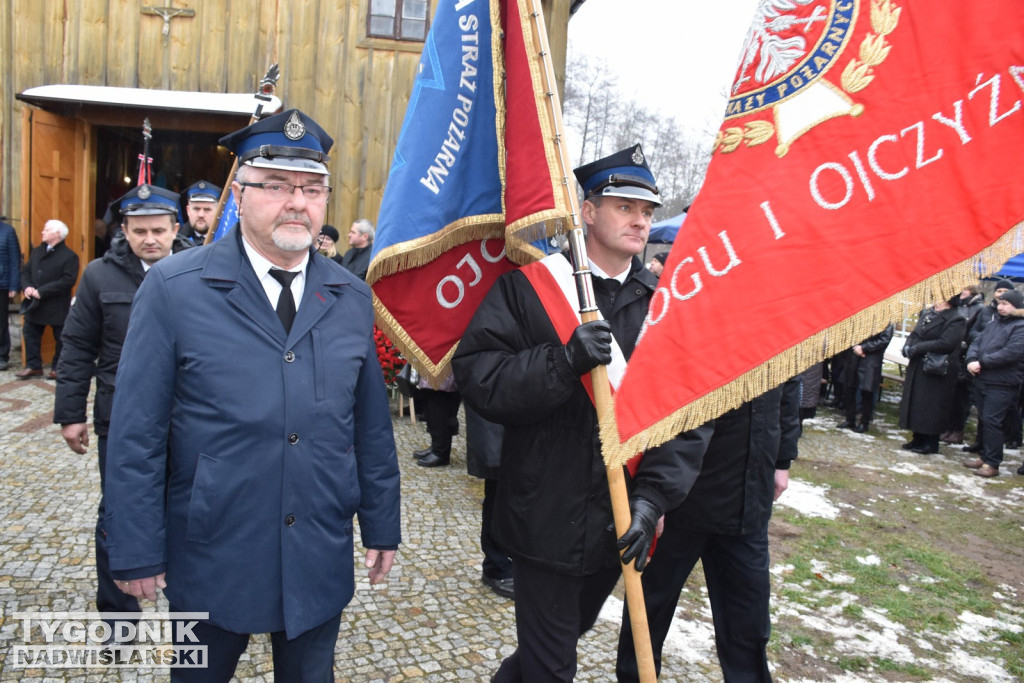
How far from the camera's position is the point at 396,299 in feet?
9.98

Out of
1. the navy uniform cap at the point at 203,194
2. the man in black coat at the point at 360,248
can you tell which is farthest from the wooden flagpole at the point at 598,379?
the man in black coat at the point at 360,248

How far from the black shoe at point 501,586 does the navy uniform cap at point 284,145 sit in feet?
9.37

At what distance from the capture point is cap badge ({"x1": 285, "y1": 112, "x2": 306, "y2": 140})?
7.80ft

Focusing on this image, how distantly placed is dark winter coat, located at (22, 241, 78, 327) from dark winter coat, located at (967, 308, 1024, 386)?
1124 centimetres

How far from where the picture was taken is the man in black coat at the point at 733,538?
3092 millimetres

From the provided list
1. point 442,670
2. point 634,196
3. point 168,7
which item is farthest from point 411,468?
point 168,7

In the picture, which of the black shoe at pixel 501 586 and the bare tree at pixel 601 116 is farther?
the bare tree at pixel 601 116

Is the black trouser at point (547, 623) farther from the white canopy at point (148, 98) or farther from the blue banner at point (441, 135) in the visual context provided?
the white canopy at point (148, 98)

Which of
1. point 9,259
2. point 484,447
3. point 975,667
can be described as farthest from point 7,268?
point 975,667

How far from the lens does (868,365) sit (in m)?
10.4

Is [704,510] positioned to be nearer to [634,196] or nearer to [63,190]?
[634,196]

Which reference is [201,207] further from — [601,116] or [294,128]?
[601,116]

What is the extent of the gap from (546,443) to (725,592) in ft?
4.26

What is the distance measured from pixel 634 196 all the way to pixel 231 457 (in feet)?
5.52
